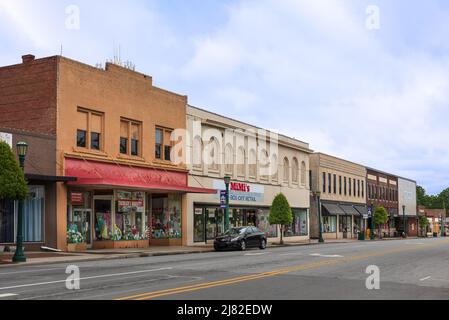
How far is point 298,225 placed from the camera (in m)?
55.8

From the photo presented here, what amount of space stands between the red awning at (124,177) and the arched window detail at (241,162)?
731 centimetres

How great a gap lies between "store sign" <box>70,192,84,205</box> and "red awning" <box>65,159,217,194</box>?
87cm

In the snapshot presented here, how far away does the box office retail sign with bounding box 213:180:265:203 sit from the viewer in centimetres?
4243

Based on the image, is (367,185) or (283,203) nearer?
(283,203)

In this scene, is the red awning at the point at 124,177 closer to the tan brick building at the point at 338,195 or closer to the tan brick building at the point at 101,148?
the tan brick building at the point at 101,148

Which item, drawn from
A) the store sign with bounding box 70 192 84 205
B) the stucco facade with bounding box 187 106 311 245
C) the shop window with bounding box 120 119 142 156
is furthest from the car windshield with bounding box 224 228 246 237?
the store sign with bounding box 70 192 84 205

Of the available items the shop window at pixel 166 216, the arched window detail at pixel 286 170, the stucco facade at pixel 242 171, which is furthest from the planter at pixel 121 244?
the arched window detail at pixel 286 170

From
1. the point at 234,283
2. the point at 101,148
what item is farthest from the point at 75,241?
the point at 234,283

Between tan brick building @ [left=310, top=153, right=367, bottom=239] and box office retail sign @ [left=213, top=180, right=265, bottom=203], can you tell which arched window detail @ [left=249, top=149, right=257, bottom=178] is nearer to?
box office retail sign @ [left=213, top=180, right=265, bottom=203]
